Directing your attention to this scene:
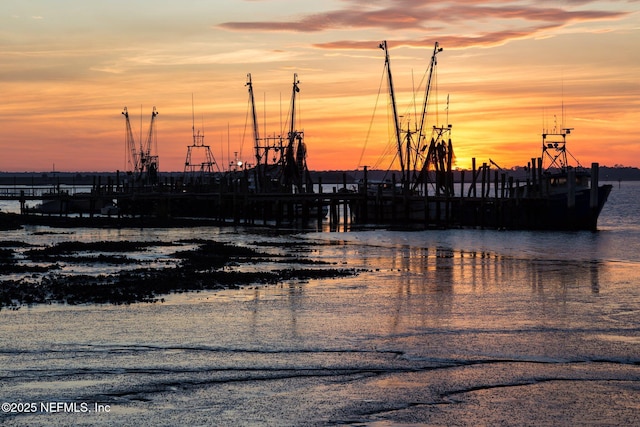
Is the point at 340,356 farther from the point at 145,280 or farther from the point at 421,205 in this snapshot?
the point at 421,205

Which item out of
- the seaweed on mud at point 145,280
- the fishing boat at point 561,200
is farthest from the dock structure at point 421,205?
the seaweed on mud at point 145,280

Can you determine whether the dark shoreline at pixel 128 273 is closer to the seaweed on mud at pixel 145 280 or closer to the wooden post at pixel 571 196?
the seaweed on mud at pixel 145 280

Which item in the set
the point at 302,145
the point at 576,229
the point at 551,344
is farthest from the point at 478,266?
the point at 302,145

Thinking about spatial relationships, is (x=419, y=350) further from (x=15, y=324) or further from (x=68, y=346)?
(x=15, y=324)

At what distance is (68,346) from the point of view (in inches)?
963

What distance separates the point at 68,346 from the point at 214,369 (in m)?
4.54

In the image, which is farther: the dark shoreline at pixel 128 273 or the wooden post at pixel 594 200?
the wooden post at pixel 594 200

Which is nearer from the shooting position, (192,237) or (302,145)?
(192,237)

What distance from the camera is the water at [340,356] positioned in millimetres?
18719

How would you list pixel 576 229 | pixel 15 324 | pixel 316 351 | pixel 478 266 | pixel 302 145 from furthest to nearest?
pixel 302 145
pixel 576 229
pixel 478 266
pixel 15 324
pixel 316 351

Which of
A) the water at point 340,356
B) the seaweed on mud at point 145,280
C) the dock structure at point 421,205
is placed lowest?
the water at point 340,356

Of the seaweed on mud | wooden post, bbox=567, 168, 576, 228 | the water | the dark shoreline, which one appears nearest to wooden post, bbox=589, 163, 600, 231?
wooden post, bbox=567, 168, 576, 228

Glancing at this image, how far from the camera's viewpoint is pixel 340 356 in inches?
931

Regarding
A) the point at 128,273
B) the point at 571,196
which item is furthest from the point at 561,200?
the point at 128,273
